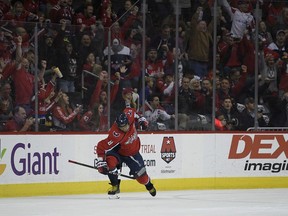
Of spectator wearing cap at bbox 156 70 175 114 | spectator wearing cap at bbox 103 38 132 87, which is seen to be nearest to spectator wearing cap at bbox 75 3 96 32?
spectator wearing cap at bbox 103 38 132 87

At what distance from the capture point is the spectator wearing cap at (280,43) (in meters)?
17.3

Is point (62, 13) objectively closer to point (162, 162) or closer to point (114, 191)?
point (162, 162)

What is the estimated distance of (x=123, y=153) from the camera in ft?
46.0

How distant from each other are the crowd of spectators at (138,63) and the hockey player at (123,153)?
Answer: 1117 mm

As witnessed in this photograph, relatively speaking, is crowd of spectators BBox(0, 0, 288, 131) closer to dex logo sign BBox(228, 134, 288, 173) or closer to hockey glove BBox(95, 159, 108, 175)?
dex logo sign BBox(228, 134, 288, 173)

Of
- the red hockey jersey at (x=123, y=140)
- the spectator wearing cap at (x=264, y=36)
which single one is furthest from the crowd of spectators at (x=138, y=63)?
the red hockey jersey at (x=123, y=140)

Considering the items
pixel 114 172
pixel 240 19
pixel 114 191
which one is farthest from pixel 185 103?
pixel 114 191

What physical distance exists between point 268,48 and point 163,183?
373 centimetres

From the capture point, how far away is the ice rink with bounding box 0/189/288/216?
11.5 m

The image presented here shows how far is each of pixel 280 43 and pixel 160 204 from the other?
593 cm

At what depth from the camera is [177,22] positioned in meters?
16.2

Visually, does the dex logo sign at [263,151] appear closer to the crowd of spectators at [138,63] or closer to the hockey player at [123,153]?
the crowd of spectators at [138,63]

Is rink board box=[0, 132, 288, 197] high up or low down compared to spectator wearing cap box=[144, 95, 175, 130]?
down

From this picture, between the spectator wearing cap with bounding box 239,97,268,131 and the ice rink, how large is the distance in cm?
175
